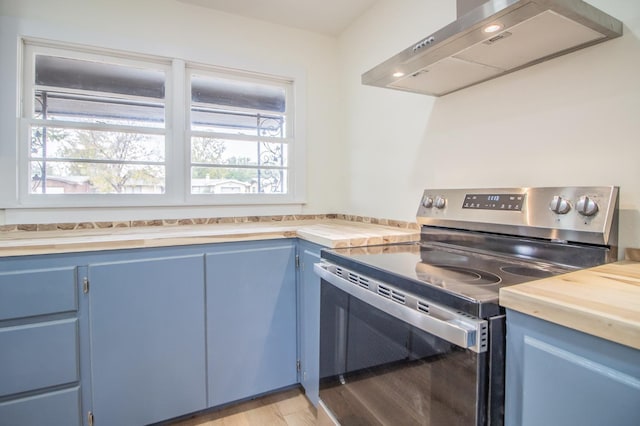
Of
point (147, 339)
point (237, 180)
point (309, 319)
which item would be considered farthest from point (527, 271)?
point (237, 180)

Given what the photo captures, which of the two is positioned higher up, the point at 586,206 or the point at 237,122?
the point at 237,122

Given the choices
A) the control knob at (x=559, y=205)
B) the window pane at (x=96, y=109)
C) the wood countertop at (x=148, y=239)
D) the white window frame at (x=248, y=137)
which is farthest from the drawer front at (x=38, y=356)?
the control knob at (x=559, y=205)

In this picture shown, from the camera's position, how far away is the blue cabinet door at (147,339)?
1.43m

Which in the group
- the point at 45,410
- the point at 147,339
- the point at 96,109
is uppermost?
the point at 96,109

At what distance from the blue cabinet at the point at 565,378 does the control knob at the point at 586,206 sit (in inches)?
20.6

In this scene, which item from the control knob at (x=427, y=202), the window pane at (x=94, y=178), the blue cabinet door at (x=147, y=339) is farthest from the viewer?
the window pane at (x=94, y=178)

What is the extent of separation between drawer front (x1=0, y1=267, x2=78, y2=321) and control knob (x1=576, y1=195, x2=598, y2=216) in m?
1.89

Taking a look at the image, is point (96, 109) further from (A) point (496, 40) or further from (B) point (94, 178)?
(A) point (496, 40)

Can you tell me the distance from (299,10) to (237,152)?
3.32 feet

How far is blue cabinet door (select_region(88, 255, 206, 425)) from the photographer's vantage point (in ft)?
4.69

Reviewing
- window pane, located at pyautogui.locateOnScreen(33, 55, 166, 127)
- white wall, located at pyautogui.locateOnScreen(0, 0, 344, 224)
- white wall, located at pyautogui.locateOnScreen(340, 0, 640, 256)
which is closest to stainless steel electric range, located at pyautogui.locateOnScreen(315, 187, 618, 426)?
white wall, located at pyautogui.locateOnScreen(340, 0, 640, 256)

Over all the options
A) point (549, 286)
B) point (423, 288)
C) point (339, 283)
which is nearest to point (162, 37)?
point (339, 283)

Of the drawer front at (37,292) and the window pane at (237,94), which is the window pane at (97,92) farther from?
the drawer front at (37,292)

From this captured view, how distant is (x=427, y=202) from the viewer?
1.58 m
